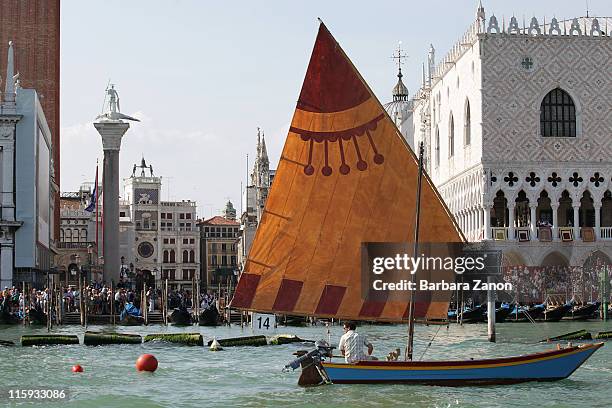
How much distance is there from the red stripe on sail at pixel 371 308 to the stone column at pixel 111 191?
42556mm

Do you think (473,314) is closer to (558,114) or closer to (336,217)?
(558,114)

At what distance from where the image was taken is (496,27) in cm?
4950

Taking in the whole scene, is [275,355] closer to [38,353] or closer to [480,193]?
[38,353]

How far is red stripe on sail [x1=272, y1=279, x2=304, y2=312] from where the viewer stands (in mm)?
18688

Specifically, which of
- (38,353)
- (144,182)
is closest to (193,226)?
(144,182)

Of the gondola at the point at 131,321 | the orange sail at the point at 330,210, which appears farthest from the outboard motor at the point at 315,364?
the gondola at the point at 131,321

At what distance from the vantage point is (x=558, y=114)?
163ft

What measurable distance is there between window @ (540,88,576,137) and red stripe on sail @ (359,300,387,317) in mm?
32672

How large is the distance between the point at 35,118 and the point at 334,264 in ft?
124

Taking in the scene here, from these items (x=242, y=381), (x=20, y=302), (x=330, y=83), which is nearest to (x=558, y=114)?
(x=20, y=302)

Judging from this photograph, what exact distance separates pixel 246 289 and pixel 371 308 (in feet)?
6.64

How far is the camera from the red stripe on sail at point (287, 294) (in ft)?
61.3

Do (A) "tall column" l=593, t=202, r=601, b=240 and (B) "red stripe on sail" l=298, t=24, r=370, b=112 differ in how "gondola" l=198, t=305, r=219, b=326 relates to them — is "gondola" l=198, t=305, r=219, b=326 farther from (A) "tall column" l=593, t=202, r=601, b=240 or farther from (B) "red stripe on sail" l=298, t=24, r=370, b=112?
(B) "red stripe on sail" l=298, t=24, r=370, b=112

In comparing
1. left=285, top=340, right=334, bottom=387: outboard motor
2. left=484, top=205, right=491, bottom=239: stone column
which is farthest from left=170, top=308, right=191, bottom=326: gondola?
left=285, top=340, right=334, bottom=387: outboard motor
